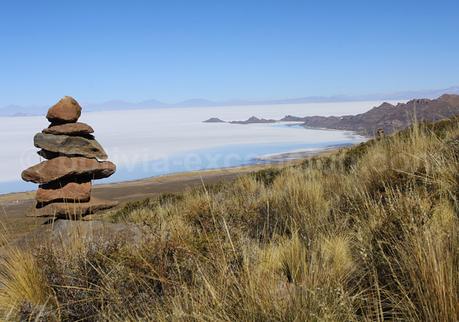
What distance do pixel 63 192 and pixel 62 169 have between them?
594mm

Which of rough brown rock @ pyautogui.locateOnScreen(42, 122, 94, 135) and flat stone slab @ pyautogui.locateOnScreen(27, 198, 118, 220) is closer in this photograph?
flat stone slab @ pyautogui.locateOnScreen(27, 198, 118, 220)

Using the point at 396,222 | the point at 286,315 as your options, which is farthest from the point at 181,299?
the point at 396,222

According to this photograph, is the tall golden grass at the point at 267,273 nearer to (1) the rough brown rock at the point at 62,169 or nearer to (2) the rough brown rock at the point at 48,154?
(1) the rough brown rock at the point at 62,169

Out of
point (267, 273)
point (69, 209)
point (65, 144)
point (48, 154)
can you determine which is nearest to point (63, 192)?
point (69, 209)

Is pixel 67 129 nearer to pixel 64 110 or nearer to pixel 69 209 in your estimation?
pixel 64 110

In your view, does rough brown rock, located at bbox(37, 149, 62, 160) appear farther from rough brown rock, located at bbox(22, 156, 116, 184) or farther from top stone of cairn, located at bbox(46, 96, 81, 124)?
top stone of cairn, located at bbox(46, 96, 81, 124)

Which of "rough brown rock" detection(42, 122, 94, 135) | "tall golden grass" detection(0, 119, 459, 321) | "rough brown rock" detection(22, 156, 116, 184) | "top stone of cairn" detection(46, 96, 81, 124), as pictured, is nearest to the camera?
"tall golden grass" detection(0, 119, 459, 321)

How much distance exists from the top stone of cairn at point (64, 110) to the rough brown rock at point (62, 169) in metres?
0.98

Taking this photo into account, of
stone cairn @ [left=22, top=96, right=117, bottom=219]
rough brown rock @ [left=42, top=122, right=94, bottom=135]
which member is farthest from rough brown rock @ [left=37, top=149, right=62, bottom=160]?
rough brown rock @ [left=42, top=122, right=94, bottom=135]

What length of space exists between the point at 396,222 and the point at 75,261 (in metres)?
3.06

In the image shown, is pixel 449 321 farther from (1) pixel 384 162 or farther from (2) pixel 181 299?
(1) pixel 384 162

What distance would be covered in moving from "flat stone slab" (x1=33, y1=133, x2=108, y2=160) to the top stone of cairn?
48 centimetres

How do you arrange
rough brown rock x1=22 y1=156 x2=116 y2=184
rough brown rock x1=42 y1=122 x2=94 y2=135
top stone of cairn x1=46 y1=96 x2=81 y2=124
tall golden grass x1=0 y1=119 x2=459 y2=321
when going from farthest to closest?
1. top stone of cairn x1=46 y1=96 x2=81 y2=124
2. rough brown rock x1=42 y1=122 x2=94 y2=135
3. rough brown rock x1=22 y1=156 x2=116 y2=184
4. tall golden grass x1=0 y1=119 x2=459 y2=321

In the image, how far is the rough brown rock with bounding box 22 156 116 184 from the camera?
10.7m
